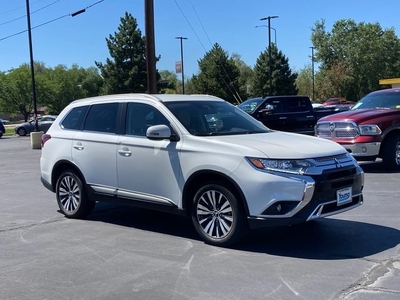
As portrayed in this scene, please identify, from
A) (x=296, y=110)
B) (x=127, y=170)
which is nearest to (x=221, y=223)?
(x=127, y=170)

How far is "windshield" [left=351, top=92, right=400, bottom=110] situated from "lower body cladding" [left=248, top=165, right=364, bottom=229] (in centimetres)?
762

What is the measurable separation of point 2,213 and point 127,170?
9.65 feet

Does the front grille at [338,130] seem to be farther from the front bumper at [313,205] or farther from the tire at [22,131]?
the tire at [22,131]

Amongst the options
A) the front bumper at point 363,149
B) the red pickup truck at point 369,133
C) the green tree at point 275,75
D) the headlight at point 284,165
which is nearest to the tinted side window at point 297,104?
the red pickup truck at point 369,133

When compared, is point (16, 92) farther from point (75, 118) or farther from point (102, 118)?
point (102, 118)

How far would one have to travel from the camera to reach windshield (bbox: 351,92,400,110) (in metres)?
12.9

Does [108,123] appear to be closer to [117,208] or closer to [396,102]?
[117,208]

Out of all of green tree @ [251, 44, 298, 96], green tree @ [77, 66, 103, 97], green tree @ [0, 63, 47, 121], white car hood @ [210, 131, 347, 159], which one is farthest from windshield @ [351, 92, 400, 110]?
green tree @ [77, 66, 103, 97]

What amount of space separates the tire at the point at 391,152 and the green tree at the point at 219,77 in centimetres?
4222

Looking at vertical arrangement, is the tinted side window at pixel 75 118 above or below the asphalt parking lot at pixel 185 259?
above

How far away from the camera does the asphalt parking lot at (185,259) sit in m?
4.86

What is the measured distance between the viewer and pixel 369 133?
1182 cm

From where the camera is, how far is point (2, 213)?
28.9 ft

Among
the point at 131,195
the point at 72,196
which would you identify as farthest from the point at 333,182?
the point at 72,196
